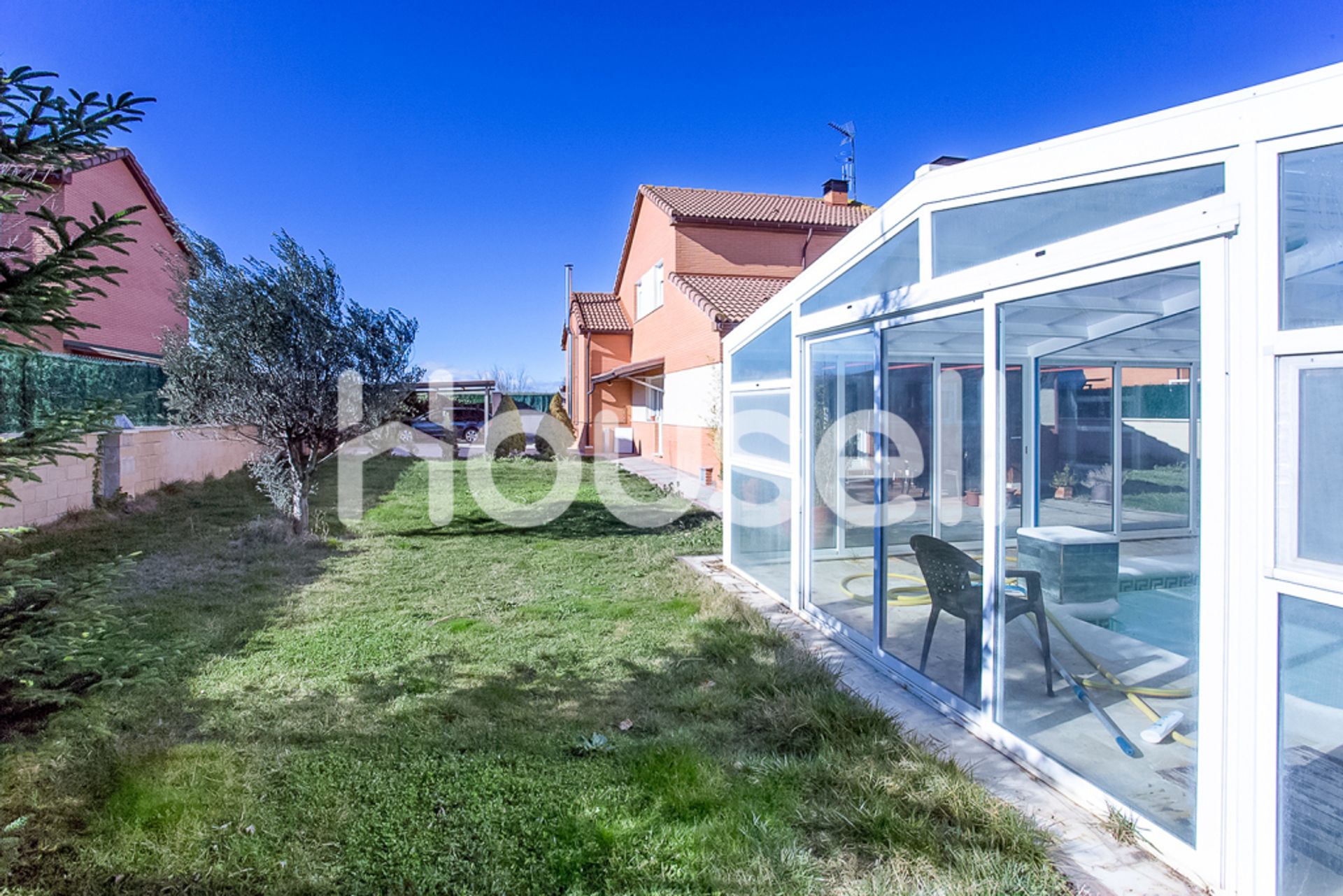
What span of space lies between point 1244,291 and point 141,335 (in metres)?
23.2

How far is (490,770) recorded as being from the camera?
3.57m

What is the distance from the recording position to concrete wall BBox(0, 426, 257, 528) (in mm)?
8547

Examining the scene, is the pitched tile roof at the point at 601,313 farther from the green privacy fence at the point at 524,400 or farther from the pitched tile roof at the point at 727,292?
the green privacy fence at the point at 524,400

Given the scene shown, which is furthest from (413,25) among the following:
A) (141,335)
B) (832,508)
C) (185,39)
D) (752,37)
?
(141,335)

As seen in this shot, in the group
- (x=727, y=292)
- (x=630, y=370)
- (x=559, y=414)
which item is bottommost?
(x=559, y=414)

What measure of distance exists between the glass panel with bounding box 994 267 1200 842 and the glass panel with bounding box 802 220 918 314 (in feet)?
3.05

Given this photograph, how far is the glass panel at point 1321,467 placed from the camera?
7.33 feet

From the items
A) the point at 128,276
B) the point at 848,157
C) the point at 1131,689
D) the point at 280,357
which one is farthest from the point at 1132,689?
the point at 128,276

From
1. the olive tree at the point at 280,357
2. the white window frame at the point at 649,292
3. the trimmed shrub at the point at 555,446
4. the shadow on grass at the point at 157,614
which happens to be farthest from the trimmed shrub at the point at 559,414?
the olive tree at the point at 280,357

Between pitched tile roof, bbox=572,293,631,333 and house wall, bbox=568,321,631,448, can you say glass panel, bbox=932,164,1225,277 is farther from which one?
pitched tile roof, bbox=572,293,631,333

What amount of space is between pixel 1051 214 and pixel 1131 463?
123 cm

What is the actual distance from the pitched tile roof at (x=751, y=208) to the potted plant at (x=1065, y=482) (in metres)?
16.9

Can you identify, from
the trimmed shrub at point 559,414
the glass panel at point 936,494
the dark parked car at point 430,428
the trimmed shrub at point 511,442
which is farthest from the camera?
the dark parked car at point 430,428

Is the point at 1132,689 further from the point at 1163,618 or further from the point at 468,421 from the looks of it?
the point at 468,421
